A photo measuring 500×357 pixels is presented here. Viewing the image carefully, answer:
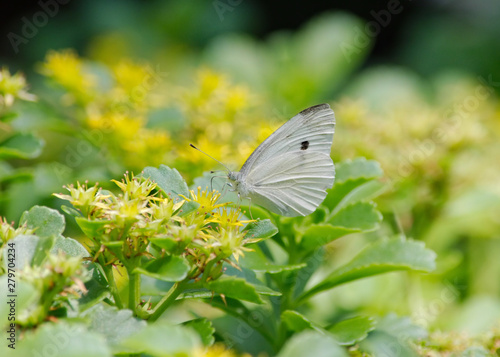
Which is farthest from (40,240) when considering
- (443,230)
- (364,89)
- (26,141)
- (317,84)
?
(364,89)

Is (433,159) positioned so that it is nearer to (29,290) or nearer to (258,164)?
(258,164)

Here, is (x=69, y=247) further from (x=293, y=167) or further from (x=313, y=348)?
(x=293, y=167)

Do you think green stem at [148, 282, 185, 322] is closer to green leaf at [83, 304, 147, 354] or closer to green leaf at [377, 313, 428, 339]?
green leaf at [83, 304, 147, 354]

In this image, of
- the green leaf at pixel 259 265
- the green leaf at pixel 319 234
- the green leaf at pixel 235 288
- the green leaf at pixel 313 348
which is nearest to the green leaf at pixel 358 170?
Answer: the green leaf at pixel 319 234

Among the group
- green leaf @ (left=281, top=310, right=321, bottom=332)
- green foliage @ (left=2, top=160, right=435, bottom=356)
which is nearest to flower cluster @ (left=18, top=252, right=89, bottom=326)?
green foliage @ (left=2, top=160, right=435, bottom=356)

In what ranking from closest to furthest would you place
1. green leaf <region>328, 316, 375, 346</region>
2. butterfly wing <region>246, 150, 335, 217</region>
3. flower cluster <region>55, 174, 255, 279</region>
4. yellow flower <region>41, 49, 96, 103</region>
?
→ flower cluster <region>55, 174, 255, 279</region>
green leaf <region>328, 316, 375, 346</region>
butterfly wing <region>246, 150, 335, 217</region>
yellow flower <region>41, 49, 96, 103</region>

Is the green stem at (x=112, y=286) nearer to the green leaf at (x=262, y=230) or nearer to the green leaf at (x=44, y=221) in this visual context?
the green leaf at (x=44, y=221)

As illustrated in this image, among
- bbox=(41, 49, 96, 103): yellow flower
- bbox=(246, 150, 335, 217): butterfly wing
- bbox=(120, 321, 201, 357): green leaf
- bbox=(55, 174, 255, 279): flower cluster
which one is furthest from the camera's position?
bbox=(41, 49, 96, 103): yellow flower
